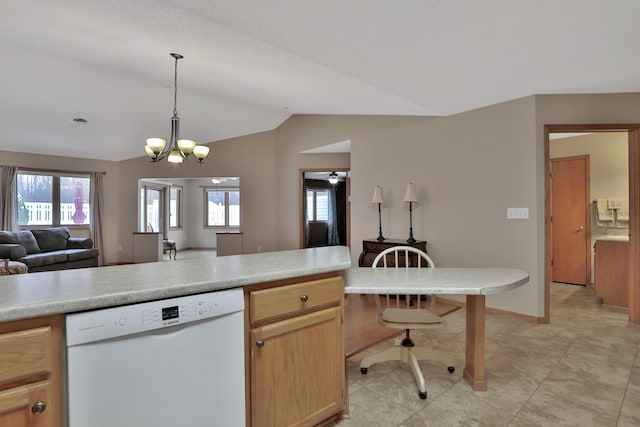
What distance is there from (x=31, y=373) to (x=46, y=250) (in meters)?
6.18

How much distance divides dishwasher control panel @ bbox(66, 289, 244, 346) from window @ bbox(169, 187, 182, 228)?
31.4 ft

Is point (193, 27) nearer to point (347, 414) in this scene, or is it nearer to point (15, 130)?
point (347, 414)

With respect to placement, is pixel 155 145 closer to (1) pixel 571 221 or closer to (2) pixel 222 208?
(1) pixel 571 221

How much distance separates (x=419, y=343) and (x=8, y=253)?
5.78 meters

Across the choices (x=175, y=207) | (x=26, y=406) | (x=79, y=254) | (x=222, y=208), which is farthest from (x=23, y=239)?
(x=26, y=406)

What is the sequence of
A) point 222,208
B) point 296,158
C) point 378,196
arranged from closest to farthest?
point 378,196 < point 296,158 < point 222,208

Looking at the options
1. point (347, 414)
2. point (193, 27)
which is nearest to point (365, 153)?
point (193, 27)

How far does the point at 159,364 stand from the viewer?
1158 mm

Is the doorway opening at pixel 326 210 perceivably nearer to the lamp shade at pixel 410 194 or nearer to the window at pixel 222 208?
the window at pixel 222 208

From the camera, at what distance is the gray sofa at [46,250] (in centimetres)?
509

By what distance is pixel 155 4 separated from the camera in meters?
2.34

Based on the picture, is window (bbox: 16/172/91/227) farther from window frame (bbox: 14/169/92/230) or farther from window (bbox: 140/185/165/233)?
window (bbox: 140/185/165/233)

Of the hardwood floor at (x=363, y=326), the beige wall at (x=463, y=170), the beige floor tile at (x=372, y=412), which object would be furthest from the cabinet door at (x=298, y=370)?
the beige wall at (x=463, y=170)

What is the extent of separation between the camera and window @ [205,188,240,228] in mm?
10797
